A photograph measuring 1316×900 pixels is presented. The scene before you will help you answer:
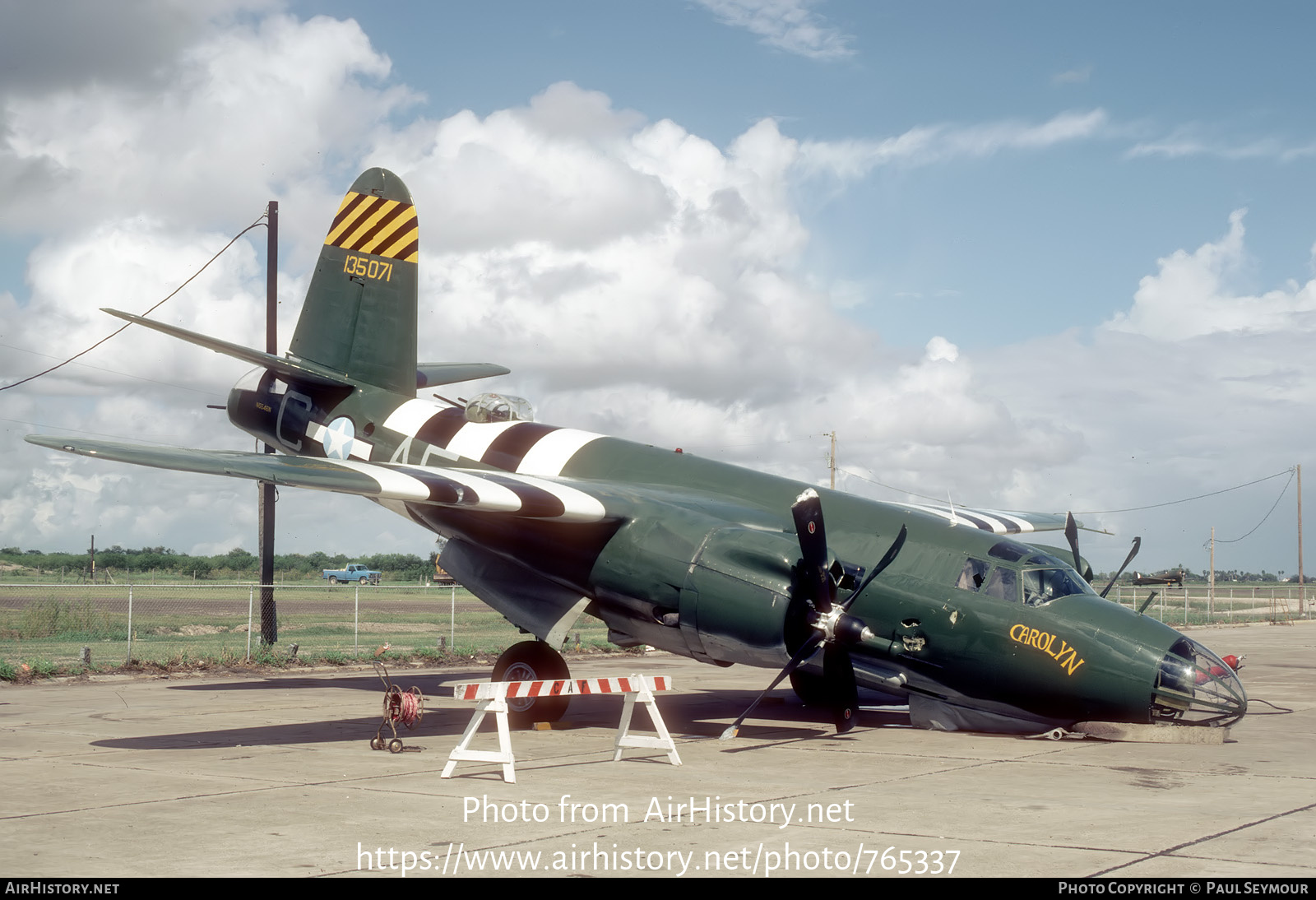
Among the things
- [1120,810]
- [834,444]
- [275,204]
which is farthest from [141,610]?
[1120,810]

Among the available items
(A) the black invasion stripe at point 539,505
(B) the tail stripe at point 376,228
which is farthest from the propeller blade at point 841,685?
(B) the tail stripe at point 376,228

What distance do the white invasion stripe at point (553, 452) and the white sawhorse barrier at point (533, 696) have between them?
17.7 ft

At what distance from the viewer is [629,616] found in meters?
14.8

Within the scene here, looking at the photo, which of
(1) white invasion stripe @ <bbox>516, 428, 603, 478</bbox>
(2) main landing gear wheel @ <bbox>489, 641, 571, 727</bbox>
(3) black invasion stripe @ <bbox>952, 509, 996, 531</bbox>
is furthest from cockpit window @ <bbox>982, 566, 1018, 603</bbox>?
A: (3) black invasion stripe @ <bbox>952, 509, 996, 531</bbox>

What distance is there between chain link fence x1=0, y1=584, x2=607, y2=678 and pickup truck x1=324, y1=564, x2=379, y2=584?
33845 millimetres

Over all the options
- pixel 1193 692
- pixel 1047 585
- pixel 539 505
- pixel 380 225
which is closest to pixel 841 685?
pixel 1047 585

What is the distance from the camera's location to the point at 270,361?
64.5 ft

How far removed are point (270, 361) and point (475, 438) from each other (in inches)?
164

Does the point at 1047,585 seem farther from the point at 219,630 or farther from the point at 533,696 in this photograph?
the point at 219,630

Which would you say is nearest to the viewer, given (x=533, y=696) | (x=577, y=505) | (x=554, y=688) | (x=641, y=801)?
(x=641, y=801)

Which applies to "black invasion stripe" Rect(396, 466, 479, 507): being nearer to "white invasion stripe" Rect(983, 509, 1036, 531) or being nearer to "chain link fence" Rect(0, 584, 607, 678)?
"chain link fence" Rect(0, 584, 607, 678)

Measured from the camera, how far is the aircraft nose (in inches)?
512

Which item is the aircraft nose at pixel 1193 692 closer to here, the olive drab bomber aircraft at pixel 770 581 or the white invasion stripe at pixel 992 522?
the olive drab bomber aircraft at pixel 770 581

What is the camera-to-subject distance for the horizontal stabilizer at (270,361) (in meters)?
17.5
